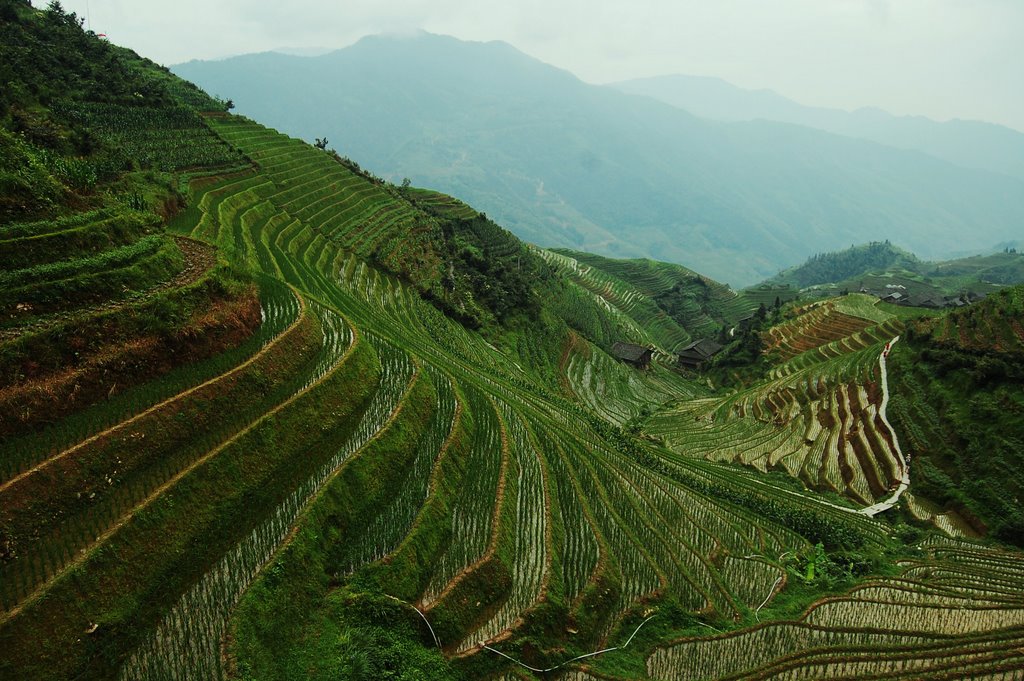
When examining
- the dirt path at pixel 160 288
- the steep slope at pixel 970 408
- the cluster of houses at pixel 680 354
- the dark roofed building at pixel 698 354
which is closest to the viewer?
the dirt path at pixel 160 288

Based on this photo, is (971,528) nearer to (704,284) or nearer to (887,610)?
(887,610)

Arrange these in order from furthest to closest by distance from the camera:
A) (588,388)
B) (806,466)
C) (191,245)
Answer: (588,388) → (806,466) → (191,245)

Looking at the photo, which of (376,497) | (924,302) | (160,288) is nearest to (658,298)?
(924,302)

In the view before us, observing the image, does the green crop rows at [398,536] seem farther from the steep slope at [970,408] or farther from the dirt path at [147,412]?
the steep slope at [970,408]

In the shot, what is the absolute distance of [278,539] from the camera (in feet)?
36.3

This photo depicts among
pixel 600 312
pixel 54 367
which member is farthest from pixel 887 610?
pixel 600 312

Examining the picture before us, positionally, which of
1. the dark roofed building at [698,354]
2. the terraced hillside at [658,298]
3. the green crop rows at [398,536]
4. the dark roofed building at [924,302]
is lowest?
the green crop rows at [398,536]

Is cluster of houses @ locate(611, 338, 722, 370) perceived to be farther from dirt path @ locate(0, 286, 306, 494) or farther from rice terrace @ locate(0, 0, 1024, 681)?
dirt path @ locate(0, 286, 306, 494)

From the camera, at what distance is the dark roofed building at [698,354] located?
64062 mm

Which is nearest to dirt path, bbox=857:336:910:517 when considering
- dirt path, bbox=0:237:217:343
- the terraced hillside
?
dirt path, bbox=0:237:217:343

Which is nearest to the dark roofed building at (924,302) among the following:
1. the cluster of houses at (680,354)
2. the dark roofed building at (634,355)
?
the cluster of houses at (680,354)

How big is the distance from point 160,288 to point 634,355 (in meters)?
49.4

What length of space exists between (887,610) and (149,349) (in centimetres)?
2054

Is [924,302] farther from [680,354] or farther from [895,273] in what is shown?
[895,273]
